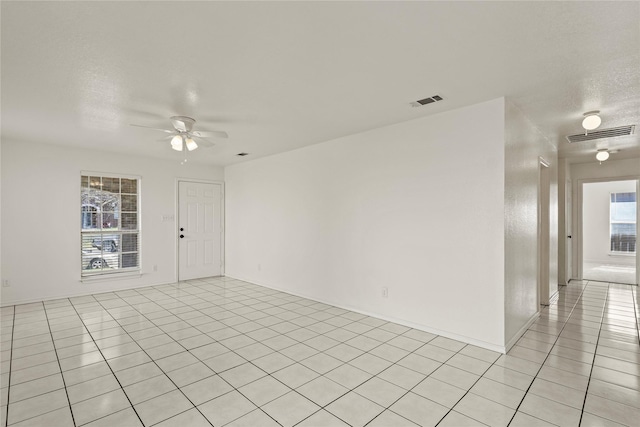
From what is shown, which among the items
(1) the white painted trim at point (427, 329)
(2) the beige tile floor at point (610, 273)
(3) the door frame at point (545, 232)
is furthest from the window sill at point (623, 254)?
(1) the white painted trim at point (427, 329)

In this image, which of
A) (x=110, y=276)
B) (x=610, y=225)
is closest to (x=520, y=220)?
(x=110, y=276)

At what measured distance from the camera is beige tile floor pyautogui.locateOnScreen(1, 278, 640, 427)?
216 cm

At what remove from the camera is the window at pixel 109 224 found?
18.2 feet

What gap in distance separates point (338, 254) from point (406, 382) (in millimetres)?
2322

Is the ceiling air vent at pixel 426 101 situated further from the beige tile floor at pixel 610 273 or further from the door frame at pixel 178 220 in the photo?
the beige tile floor at pixel 610 273

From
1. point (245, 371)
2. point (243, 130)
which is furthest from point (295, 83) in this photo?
point (245, 371)

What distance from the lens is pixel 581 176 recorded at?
266 inches

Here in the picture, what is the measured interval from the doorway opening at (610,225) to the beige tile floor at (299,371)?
5955 millimetres

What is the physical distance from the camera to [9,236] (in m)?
4.77

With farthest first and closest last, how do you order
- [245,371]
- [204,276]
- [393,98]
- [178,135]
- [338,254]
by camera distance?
[204,276] < [338,254] < [178,135] < [393,98] < [245,371]

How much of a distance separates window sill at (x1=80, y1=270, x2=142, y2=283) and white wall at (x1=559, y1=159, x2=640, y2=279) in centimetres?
842

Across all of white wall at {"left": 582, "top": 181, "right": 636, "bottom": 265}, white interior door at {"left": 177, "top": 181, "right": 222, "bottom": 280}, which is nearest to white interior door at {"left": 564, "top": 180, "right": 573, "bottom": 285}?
white wall at {"left": 582, "top": 181, "right": 636, "bottom": 265}

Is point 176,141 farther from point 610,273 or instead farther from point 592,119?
point 610,273

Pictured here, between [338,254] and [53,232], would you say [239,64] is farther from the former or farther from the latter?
[53,232]
